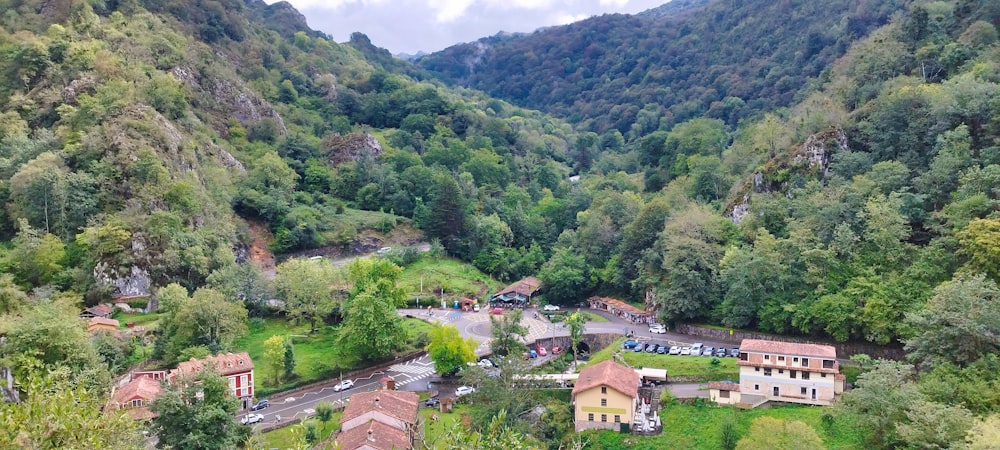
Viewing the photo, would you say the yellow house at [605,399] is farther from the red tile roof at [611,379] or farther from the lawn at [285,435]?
the lawn at [285,435]

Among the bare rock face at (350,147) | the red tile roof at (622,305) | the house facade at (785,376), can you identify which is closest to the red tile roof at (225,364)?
the house facade at (785,376)

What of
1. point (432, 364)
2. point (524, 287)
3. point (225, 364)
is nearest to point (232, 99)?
point (524, 287)

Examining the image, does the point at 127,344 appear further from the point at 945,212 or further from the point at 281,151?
the point at 945,212

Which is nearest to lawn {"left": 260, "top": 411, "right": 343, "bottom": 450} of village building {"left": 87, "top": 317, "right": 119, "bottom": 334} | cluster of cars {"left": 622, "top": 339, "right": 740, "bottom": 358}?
village building {"left": 87, "top": 317, "right": 119, "bottom": 334}

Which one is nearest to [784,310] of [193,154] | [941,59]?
[941,59]

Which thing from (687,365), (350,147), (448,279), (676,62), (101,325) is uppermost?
(676,62)

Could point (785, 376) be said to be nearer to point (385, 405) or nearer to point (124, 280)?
point (385, 405)

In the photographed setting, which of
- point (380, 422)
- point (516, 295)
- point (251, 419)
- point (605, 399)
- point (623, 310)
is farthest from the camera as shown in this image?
point (516, 295)
